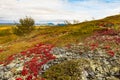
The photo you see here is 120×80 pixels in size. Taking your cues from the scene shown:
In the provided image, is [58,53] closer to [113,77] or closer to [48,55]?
[48,55]

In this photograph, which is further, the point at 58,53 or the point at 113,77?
the point at 58,53

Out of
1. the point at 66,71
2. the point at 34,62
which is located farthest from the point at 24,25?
the point at 66,71

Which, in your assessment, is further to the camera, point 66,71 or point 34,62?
point 34,62

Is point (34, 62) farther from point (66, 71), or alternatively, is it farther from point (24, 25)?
point (24, 25)

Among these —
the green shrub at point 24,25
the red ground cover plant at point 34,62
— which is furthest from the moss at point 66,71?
the green shrub at point 24,25

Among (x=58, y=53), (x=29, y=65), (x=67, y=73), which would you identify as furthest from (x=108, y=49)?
(x=29, y=65)

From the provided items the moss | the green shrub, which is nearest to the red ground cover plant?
the moss

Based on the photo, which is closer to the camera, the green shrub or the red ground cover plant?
the red ground cover plant

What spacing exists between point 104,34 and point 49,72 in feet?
64.8

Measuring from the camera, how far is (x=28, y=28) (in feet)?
395

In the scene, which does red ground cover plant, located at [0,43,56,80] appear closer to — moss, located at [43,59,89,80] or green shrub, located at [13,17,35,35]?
moss, located at [43,59,89,80]

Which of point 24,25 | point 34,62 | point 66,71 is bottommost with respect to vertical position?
point 66,71

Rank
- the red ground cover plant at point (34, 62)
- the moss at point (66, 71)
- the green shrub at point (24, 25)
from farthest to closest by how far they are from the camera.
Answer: the green shrub at point (24, 25) < the red ground cover plant at point (34, 62) < the moss at point (66, 71)

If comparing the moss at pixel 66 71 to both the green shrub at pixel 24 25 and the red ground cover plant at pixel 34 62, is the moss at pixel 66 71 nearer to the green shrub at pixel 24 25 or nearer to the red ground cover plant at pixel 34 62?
the red ground cover plant at pixel 34 62
